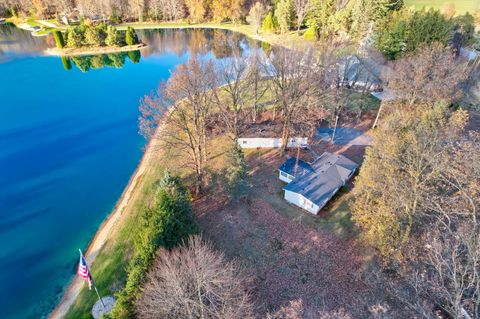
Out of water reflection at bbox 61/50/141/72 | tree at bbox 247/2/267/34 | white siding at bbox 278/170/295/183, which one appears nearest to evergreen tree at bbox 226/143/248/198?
white siding at bbox 278/170/295/183

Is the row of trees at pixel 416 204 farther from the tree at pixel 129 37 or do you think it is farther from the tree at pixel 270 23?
the tree at pixel 129 37

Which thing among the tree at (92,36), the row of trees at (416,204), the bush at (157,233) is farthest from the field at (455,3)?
the tree at (92,36)

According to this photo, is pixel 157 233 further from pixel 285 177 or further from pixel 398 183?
pixel 398 183

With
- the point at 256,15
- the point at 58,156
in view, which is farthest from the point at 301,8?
the point at 58,156

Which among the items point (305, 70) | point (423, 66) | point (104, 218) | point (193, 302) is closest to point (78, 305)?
point (104, 218)

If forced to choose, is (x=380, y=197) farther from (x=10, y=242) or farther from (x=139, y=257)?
(x=10, y=242)
